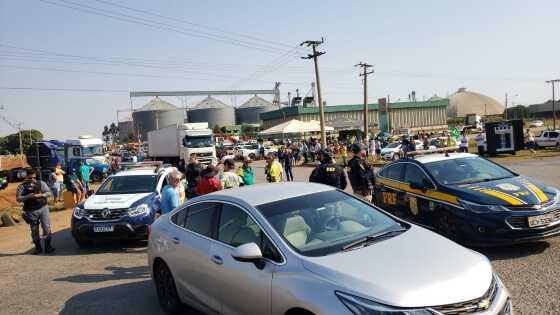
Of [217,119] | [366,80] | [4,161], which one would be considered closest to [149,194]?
[4,161]

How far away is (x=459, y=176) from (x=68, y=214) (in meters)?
13.2

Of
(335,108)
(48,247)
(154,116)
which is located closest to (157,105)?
(154,116)

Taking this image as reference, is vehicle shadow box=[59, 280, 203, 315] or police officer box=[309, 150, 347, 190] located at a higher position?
police officer box=[309, 150, 347, 190]

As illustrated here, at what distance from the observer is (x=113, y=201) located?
10.2 meters

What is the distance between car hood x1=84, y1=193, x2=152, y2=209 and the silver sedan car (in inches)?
181

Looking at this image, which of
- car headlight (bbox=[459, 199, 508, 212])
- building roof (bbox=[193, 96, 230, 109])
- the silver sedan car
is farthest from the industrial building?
the silver sedan car

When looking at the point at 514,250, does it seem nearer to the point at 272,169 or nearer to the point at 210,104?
the point at 272,169

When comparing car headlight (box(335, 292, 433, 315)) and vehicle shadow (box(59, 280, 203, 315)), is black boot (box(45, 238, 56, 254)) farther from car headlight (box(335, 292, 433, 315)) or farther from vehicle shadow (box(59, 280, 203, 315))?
car headlight (box(335, 292, 433, 315))

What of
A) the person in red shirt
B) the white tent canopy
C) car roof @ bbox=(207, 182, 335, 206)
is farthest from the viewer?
the white tent canopy

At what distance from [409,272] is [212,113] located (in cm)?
12085

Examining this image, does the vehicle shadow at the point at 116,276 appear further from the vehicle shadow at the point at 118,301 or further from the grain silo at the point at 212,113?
the grain silo at the point at 212,113

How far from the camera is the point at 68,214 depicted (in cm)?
1636

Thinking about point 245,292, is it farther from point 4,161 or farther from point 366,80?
point 366,80

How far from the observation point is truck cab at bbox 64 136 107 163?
3500 centimetres
